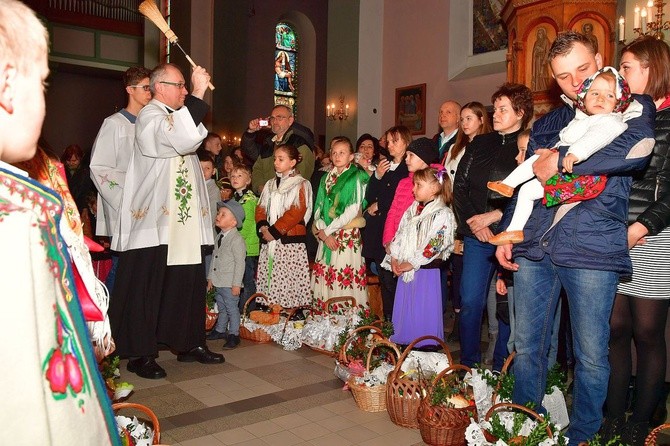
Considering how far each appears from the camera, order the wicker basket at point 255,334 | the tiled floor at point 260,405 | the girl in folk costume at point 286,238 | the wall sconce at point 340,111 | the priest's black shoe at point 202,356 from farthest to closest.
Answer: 1. the wall sconce at point 340,111
2. the girl in folk costume at point 286,238
3. the wicker basket at point 255,334
4. the priest's black shoe at point 202,356
5. the tiled floor at point 260,405

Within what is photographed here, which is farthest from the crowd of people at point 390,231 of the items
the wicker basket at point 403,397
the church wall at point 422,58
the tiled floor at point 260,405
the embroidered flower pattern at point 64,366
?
the church wall at point 422,58

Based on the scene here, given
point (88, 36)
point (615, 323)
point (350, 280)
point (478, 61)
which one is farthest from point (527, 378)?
point (88, 36)

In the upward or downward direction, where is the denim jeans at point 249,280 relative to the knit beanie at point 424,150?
downward

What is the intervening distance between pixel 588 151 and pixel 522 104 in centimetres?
141

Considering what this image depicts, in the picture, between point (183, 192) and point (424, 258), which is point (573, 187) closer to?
point (424, 258)

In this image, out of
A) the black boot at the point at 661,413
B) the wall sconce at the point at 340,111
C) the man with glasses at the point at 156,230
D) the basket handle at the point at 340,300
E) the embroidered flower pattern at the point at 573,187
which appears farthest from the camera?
the wall sconce at the point at 340,111

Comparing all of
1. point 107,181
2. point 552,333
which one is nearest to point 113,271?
point 107,181

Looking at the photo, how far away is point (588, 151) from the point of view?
2.30 metres

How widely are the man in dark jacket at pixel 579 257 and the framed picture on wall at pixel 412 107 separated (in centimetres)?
973

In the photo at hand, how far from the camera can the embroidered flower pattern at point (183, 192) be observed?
4.11m

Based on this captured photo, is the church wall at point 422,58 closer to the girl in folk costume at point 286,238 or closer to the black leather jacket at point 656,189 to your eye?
the girl in folk costume at point 286,238

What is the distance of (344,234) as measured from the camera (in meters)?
5.41

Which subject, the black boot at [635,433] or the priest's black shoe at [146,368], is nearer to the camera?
the black boot at [635,433]

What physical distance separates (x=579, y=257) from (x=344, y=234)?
3111mm
